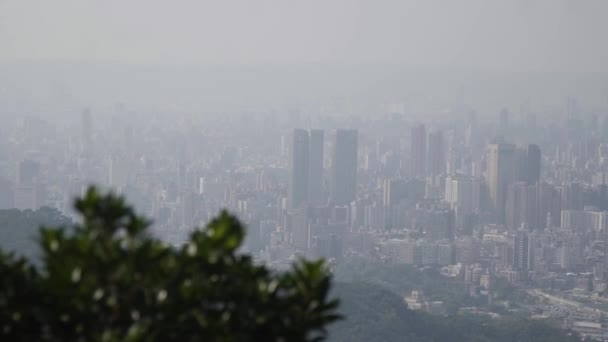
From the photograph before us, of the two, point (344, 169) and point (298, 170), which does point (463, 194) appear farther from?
point (298, 170)

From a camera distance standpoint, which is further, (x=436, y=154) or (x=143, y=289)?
(x=436, y=154)

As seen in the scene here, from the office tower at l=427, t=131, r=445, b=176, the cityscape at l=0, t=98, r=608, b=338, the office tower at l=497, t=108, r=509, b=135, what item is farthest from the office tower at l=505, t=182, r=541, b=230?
the office tower at l=497, t=108, r=509, b=135

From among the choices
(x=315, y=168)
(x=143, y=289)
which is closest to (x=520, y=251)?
(x=315, y=168)

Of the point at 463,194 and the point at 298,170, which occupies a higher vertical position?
the point at 298,170

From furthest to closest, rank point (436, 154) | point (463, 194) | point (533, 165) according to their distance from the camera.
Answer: point (436, 154)
point (533, 165)
point (463, 194)

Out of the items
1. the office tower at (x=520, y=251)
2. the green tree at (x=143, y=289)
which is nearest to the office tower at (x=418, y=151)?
the office tower at (x=520, y=251)

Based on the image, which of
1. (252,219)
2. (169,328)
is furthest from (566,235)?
(169,328)

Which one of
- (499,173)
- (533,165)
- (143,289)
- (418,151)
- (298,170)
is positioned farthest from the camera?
(418,151)

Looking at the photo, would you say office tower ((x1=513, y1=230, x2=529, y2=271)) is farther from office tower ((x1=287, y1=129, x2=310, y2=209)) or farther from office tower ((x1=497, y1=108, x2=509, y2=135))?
office tower ((x1=497, y1=108, x2=509, y2=135))
